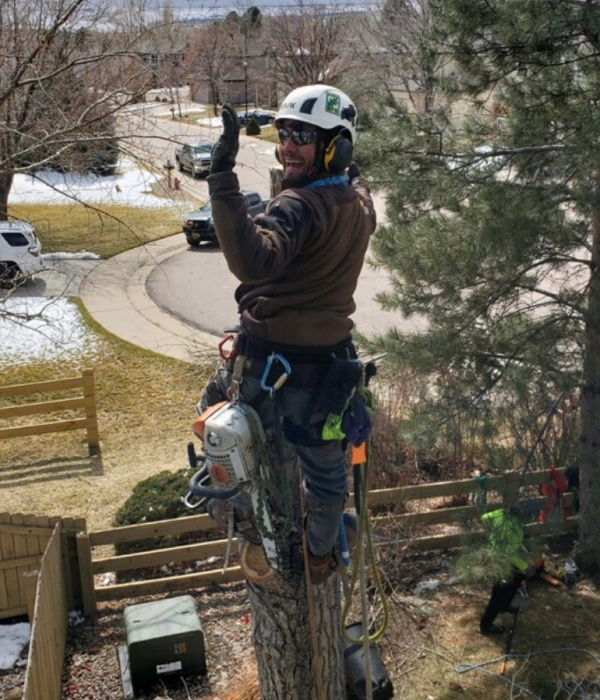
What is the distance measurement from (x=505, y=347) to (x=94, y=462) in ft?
21.9

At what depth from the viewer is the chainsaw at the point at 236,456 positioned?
3705 mm

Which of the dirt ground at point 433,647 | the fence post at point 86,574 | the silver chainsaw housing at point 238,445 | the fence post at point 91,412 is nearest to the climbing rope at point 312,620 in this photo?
the silver chainsaw housing at point 238,445

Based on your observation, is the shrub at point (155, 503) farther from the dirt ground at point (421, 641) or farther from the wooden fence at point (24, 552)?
the wooden fence at point (24, 552)

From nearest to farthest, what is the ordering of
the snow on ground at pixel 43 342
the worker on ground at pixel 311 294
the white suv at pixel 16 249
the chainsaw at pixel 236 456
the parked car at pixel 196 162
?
the worker on ground at pixel 311 294
the chainsaw at pixel 236 456
the snow on ground at pixel 43 342
the white suv at pixel 16 249
the parked car at pixel 196 162

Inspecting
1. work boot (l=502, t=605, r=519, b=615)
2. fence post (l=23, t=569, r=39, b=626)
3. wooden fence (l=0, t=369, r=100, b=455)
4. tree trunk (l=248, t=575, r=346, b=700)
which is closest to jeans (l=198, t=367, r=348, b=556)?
tree trunk (l=248, t=575, r=346, b=700)

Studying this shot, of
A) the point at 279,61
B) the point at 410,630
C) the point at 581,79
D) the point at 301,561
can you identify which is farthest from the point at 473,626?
the point at 279,61

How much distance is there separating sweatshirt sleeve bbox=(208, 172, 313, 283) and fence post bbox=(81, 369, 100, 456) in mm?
8694

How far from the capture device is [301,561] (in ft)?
13.6

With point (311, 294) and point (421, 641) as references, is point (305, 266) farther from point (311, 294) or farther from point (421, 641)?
point (421, 641)

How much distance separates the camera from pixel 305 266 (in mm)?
3697

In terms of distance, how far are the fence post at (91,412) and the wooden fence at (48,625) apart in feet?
Result: 13.3

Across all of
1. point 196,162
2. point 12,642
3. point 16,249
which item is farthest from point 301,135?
point 196,162

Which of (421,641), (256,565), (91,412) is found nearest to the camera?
(256,565)

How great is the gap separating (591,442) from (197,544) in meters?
3.91
